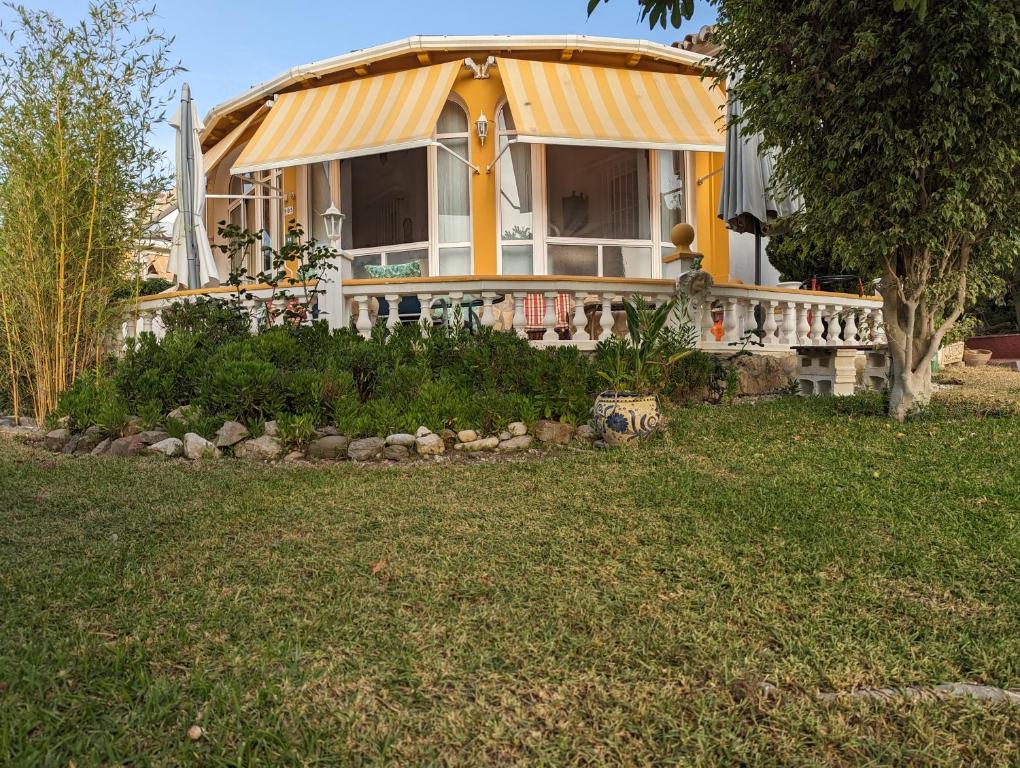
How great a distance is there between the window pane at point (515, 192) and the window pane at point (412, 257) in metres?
1.28

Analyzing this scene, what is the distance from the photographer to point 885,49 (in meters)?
4.43

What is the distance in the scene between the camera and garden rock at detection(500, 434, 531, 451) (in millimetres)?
4918

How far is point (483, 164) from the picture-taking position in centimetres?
1034

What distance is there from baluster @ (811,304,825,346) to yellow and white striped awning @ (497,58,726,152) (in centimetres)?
249

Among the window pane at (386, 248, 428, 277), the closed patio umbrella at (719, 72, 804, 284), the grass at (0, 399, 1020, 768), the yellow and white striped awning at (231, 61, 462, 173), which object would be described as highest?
the yellow and white striped awning at (231, 61, 462, 173)

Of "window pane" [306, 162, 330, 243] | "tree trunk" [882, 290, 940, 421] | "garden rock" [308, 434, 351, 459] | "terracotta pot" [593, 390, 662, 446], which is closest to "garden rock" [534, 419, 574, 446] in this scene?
"terracotta pot" [593, 390, 662, 446]

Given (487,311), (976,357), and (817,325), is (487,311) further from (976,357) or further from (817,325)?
(976,357)

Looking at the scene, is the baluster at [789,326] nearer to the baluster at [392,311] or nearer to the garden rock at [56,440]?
the baluster at [392,311]

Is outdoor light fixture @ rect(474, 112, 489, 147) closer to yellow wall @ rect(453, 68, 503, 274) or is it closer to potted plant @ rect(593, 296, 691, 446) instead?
yellow wall @ rect(453, 68, 503, 274)

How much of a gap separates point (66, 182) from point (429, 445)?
3.98 meters

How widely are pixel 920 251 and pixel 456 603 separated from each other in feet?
15.2

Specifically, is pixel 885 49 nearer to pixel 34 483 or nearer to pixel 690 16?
pixel 690 16

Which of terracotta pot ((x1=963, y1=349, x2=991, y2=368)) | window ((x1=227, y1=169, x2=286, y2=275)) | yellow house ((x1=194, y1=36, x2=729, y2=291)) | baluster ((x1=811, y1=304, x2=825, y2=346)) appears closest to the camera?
baluster ((x1=811, y1=304, x2=825, y2=346))

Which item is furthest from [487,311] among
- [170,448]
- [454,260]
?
[454,260]
